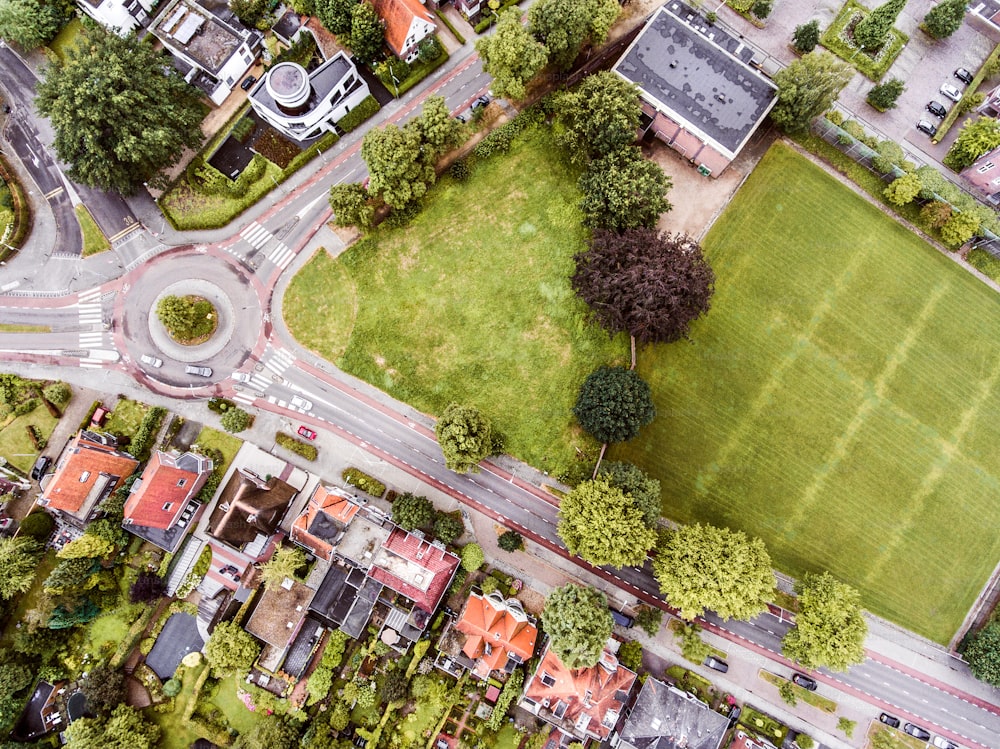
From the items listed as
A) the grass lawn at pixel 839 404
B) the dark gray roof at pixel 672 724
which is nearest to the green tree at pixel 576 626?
the dark gray roof at pixel 672 724

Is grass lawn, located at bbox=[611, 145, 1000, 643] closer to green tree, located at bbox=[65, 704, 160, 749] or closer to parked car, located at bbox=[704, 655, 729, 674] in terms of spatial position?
parked car, located at bbox=[704, 655, 729, 674]

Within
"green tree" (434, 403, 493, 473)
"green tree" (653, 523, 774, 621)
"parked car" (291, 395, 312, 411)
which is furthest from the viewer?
"parked car" (291, 395, 312, 411)

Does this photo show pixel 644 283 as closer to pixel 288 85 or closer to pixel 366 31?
pixel 366 31

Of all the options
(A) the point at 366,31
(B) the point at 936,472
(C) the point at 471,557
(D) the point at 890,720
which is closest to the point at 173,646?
(C) the point at 471,557

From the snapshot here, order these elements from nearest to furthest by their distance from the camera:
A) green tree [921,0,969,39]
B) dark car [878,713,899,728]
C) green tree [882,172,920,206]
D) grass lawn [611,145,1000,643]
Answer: dark car [878,713,899,728], green tree [882,172,920,206], grass lawn [611,145,1000,643], green tree [921,0,969,39]

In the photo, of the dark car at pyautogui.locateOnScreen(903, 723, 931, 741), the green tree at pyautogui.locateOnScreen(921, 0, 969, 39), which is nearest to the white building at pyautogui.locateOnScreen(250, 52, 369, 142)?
the green tree at pyautogui.locateOnScreen(921, 0, 969, 39)

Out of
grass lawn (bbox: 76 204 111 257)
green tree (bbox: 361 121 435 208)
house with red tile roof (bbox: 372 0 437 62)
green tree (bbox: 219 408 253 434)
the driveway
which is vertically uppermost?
house with red tile roof (bbox: 372 0 437 62)
